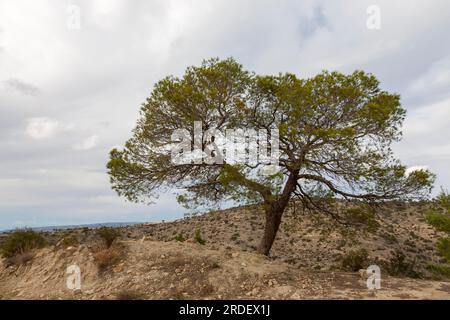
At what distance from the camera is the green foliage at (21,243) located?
56.5 feet

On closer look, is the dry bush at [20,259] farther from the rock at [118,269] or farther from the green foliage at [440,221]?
the green foliage at [440,221]

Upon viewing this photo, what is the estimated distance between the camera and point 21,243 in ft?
58.5

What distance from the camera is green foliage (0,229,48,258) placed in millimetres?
17219

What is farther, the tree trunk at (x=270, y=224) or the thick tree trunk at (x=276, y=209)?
the tree trunk at (x=270, y=224)

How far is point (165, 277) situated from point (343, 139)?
28.7 ft

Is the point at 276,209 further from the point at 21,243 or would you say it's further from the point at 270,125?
the point at 21,243

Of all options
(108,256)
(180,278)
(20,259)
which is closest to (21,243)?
(20,259)

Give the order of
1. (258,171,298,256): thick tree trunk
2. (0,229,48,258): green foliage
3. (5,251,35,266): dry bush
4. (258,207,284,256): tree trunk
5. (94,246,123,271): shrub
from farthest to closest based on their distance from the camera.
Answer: (258,207,284,256): tree trunk, (258,171,298,256): thick tree trunk, (0,229,48,258): green foliage, (5,251,35,266): dry bush, (94,246,123,271): shrub

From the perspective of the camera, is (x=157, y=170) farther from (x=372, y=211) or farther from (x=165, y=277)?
(x=372, y=211)

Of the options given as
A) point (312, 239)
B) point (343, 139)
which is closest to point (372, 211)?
point (343, 139)

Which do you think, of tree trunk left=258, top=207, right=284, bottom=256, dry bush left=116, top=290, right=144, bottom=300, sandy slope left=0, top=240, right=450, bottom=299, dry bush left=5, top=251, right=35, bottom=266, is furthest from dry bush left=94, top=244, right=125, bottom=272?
tree trunk left=258, top=207, right=284, bottom=256

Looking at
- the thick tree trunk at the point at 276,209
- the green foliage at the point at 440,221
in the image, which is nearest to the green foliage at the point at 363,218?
the green foliage at the point at 440,221

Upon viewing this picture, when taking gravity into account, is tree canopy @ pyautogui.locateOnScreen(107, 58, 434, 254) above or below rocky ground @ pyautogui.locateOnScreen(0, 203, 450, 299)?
above

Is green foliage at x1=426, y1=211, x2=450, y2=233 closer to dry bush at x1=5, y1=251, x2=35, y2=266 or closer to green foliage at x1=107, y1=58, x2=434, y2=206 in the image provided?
green foliage at x1=107, y1=58, x2=434, y2=206
